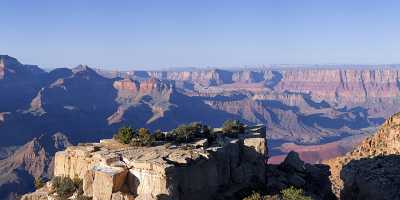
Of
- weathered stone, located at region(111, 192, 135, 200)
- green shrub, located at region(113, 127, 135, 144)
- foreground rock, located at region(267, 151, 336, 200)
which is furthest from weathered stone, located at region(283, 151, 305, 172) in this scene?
weathered stone, located at region(111, 192, 135, 200)

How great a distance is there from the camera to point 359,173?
55.3m

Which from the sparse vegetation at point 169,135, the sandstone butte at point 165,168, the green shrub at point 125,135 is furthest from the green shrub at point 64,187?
the sparse vegetation at point 169,135

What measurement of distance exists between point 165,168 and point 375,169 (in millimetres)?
27087

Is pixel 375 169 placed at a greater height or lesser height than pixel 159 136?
lesser

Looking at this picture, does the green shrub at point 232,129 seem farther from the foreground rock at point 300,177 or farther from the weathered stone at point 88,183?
the weathered stone at point 88,183

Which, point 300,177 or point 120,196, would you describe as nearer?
point 120,196

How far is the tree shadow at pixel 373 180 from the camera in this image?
50.3 meters

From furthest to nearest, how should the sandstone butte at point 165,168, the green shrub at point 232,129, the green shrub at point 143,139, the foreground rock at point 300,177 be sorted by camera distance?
the green shrub at point 232,129, the foreground rock at point 300,177, the green shrub at point 143,139, the sandstone butte at point 165,168

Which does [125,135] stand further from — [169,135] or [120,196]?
[120,196]

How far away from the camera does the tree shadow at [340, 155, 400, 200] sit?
50.3 meters

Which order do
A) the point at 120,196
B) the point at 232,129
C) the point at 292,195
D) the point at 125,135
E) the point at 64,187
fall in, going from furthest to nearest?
1. the point at 232,129
2. the point at 125,135
3. the point at 64,187
4. the point at 292,195
5. the point at 120,196

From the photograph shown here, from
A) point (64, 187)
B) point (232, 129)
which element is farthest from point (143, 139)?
point (232, 129)

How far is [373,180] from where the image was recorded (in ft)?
172

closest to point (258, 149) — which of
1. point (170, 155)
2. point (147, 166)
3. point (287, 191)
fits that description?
point (287, 191)
